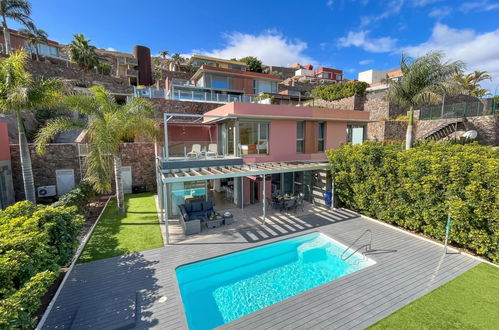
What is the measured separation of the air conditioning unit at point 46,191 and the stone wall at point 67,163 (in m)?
0.51

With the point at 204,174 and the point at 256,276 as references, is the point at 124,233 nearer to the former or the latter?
the point at 204,174

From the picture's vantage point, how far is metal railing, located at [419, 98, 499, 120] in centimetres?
→ 2472

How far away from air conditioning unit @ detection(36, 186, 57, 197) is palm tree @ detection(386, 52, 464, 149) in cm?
2903

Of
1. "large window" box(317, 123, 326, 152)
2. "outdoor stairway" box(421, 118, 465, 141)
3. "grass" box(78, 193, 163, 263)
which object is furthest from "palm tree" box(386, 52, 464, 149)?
"grass" box(78, 193, 163, 263)

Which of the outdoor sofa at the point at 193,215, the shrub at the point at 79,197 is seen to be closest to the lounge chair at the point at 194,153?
the outdoor sofa at the point at 193,215

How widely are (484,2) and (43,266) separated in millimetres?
26640

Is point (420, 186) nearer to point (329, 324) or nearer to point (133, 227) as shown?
point (329, 324)

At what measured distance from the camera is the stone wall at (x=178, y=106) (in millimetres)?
28203

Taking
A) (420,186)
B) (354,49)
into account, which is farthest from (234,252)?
(354,49)

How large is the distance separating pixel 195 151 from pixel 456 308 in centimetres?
1476

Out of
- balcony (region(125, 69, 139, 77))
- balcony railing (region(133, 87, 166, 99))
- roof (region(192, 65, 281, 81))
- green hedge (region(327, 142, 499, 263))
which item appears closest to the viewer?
green hedge (region(327, 142, 499, 263))

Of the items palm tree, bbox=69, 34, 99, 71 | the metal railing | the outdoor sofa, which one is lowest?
the outdoor sofa

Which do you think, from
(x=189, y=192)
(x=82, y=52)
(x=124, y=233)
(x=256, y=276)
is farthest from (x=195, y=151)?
(x=82, y=52)

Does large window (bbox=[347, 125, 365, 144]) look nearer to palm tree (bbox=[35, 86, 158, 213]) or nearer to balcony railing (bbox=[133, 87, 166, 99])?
palm tree (bbox=[35, 86, 158, 213])
